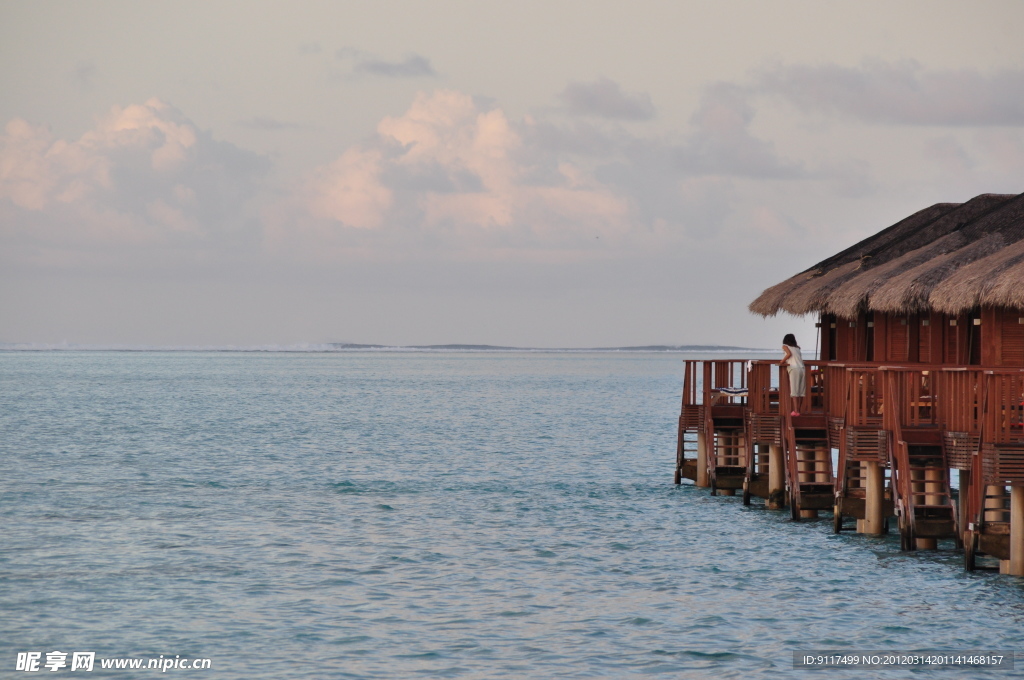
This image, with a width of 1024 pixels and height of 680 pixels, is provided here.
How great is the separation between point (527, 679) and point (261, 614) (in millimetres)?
4824

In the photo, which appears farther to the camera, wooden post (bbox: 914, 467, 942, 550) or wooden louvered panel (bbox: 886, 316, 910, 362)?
wooden louvered panel (bbox: 886, 316, 910, 362)

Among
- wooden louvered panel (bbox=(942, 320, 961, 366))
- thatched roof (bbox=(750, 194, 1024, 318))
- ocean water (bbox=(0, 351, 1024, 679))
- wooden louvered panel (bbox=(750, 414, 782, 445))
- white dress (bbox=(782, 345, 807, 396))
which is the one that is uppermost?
thatched roof (bbox=(750, 194, 1024, 318))

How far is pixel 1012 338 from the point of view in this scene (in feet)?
81.3

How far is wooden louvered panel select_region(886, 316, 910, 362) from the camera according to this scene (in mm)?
28938

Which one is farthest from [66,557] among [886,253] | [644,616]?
[886,253]

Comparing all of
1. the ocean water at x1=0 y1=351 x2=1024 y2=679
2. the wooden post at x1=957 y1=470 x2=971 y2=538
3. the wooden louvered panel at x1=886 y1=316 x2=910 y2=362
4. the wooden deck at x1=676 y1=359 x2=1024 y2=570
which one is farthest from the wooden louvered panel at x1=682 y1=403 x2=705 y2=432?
the wooden post at x1=957 y1=470 x2=971 y2=538

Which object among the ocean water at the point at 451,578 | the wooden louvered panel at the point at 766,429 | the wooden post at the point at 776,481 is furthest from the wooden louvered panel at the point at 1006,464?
the wooden post at the point at 776,481

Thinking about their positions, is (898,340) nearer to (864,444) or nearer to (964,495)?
(864,444)

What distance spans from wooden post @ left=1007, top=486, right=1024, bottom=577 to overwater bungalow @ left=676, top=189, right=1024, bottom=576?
21 millimetres

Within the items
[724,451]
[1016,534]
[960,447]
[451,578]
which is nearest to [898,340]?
→ [724,451]

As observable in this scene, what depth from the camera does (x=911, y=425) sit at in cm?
2008

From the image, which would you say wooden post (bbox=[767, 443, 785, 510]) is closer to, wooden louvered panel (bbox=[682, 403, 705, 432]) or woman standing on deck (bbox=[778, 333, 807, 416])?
woman standing on deck (bbox=[778, 333, 807, 416])

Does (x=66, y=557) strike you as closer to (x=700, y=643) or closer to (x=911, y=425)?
(x=700, y=643)

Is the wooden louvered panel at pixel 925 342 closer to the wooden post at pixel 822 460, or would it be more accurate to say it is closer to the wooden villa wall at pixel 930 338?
the wooden villa wall at pixel 930 338
